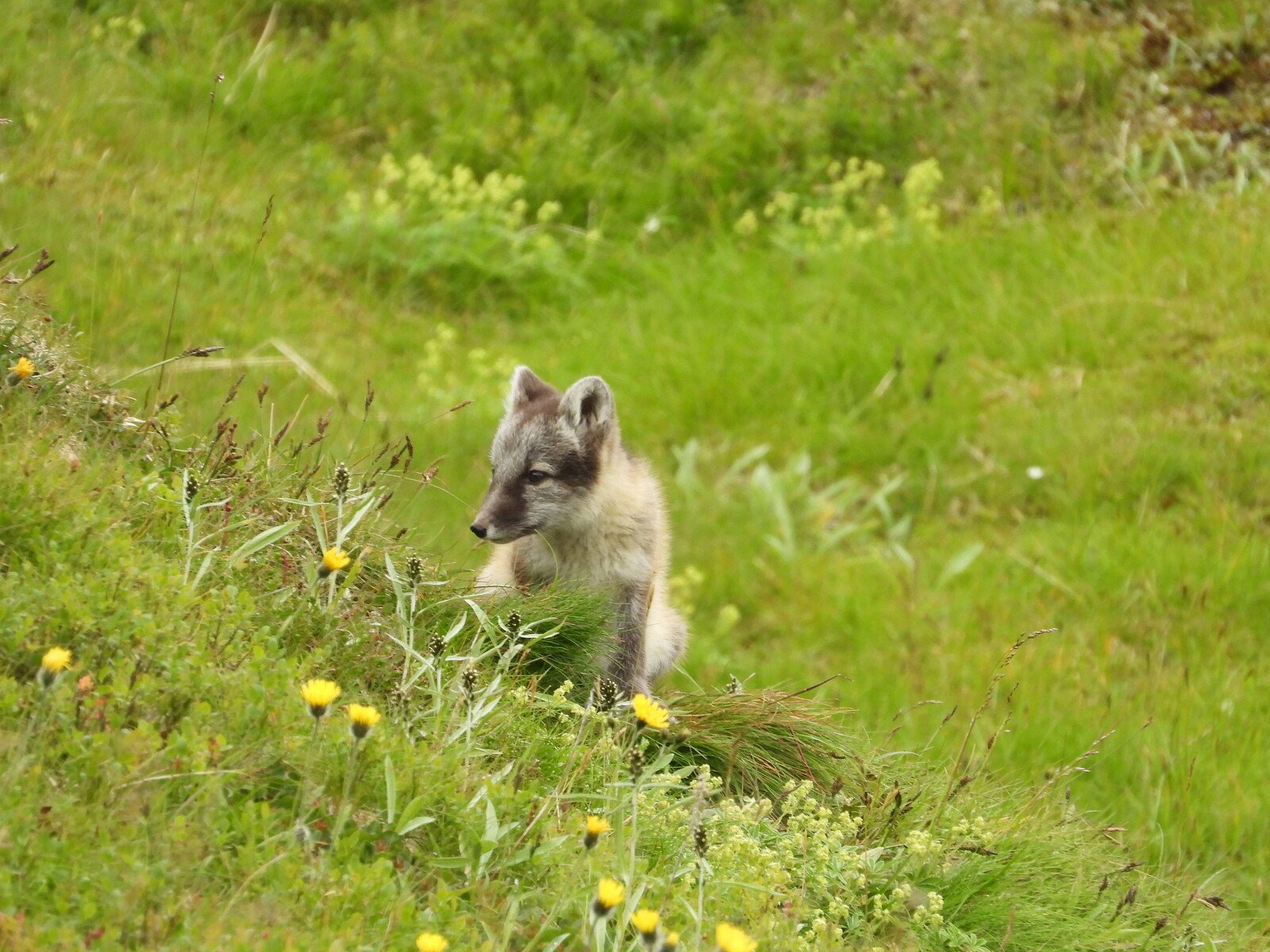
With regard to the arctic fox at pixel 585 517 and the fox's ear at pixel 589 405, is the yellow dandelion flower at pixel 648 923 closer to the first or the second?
the arctic fox at pixel 585 517

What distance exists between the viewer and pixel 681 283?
11.2 meters

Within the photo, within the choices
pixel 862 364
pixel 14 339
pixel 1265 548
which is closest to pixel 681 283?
pixel 862 364

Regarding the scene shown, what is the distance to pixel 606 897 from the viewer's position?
2.92 meters

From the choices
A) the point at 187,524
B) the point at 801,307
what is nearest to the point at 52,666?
the point at 187,524

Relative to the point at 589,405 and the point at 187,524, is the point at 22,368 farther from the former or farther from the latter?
the point at 589,405

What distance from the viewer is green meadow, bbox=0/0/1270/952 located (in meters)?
6.95

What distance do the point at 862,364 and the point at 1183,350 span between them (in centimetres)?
219

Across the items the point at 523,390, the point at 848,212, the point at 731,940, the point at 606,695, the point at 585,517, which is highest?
the point at 731,940

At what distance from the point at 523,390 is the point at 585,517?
33.2 inches

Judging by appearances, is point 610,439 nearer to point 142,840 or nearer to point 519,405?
point 519,405

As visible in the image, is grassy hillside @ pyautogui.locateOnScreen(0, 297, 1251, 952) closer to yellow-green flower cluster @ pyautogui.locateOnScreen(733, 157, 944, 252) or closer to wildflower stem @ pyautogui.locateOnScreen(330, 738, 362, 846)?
wildflower stem @ pyautogui.locateOnScreen(330, 738, 362, 846)

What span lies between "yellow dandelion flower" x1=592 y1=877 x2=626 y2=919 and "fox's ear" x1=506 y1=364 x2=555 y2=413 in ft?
12.2

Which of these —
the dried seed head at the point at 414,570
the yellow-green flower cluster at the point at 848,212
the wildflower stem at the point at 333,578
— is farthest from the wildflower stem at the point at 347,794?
the yellow-green flower cluster at the point at 848,212

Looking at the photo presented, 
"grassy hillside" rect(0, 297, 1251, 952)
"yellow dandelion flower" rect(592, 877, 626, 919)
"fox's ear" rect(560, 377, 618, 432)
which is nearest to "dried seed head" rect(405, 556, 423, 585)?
"grassy hillside" rect(0, 297, 1251, 952)
